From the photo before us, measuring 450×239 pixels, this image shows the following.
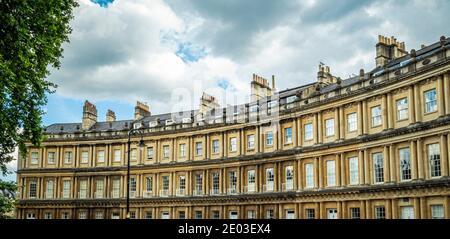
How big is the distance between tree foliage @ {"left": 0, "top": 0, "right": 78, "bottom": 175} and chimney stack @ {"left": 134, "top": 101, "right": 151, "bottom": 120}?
36.5 metres

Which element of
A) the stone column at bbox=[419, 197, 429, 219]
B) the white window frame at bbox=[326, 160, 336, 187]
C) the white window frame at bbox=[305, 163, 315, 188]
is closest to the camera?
the stone column at bbox=[419, 197, 429, 219]

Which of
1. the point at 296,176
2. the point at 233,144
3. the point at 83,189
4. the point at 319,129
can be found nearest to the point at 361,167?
the point at 319,129

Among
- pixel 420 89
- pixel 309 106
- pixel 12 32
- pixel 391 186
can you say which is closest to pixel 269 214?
pixel 309 106

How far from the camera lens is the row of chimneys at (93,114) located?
192 ft

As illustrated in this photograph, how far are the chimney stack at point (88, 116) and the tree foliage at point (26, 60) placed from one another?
125ft

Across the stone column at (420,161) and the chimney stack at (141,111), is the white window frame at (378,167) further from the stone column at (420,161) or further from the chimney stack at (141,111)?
the chimney stack at (141,111)

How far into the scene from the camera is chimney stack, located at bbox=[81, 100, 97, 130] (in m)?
58.6

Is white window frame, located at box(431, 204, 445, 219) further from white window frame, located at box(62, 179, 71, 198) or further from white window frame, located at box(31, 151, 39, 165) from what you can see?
white window frame, located at box(31, 151, 39, 165)

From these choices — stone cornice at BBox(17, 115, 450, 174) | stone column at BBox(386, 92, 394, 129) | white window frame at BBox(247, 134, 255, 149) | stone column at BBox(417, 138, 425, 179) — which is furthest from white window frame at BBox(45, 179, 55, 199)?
stone column at BBox(417, 138, 425, 179)

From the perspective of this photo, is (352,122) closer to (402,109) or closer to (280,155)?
(402,109)

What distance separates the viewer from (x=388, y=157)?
3366cm

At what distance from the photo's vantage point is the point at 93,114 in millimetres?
59906
